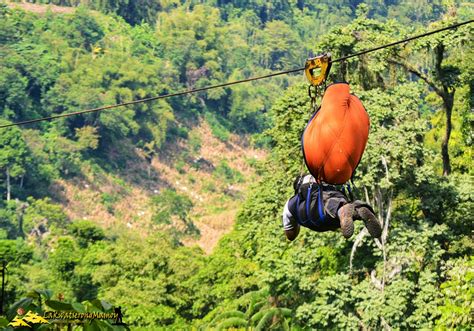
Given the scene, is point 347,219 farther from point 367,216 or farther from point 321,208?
point 321,208

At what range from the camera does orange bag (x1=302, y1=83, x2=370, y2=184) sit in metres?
7.44

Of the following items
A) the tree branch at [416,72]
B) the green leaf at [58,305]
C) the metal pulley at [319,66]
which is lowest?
the tree branch at [416,72]

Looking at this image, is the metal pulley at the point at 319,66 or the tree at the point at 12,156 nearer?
the metal pulley at the point at 319,66

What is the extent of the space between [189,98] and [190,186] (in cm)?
1371

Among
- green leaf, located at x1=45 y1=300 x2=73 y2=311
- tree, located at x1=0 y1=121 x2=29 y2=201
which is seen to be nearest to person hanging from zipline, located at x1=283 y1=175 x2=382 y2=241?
green leaf, located at x1=45 y1=300 x2=73 y2=311

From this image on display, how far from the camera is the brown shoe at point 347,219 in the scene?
7191 mm

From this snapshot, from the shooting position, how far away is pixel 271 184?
911 inches

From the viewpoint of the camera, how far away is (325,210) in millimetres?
7625

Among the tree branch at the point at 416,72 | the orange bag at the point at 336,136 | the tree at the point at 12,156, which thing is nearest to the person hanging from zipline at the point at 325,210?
the orange bag at the point at 336,136

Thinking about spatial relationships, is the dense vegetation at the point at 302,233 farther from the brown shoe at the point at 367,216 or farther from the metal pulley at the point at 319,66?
the metal pulley at the point at 319,66

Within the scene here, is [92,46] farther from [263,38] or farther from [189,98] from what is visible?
[263,38]

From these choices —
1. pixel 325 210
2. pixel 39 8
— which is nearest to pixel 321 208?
pixel 325 210

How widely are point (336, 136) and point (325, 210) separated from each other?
572mm

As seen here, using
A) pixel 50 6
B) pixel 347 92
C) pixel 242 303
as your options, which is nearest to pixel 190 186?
pixel 50 6
